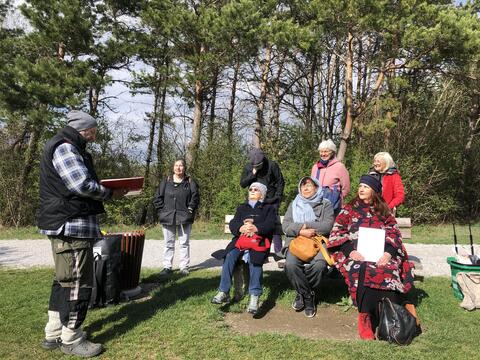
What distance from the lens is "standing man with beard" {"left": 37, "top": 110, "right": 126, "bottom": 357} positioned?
363 centimetres

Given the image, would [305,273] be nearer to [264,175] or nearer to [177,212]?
[264,175]

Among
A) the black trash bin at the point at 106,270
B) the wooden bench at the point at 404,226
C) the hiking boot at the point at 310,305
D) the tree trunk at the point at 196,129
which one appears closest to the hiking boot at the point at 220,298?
the hiking boot at the point at 310,305

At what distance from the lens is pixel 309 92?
22.3m

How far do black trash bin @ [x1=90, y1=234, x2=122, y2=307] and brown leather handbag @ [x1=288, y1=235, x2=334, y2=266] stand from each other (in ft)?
6.22

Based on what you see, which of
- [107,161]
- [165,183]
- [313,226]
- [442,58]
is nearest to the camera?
[313,226]

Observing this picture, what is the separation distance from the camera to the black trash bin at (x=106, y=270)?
4.73 metres

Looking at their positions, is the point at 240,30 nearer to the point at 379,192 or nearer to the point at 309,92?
the point at 379,192

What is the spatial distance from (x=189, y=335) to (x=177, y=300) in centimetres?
102

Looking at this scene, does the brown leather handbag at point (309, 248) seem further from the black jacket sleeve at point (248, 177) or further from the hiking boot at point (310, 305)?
the black jacket sleeve at point (248, 177)

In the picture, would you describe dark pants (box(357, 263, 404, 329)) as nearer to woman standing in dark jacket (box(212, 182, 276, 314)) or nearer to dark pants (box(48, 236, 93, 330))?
woman standing in dark jacket (box(212, 182, 276, 314))

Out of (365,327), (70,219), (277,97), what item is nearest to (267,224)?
(365,327)

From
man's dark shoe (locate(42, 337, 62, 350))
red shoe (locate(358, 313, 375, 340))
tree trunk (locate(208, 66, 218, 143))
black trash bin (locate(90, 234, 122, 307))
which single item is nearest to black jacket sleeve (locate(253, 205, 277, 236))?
red shoe (locate(358, 313, 375, 340))

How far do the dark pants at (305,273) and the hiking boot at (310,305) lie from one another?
0.05 m

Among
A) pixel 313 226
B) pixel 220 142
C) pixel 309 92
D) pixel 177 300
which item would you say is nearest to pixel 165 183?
pixel 177 300
